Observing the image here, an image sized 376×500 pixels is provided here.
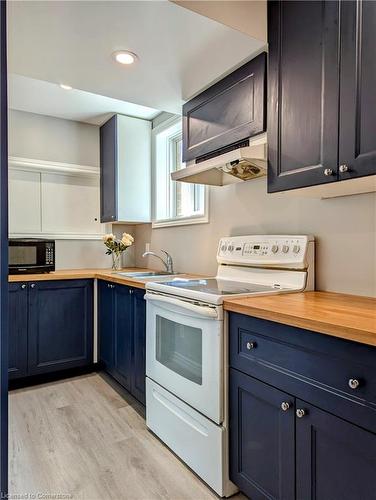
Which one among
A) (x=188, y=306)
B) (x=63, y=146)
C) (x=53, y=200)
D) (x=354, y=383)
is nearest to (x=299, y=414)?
(x=354, y=383)

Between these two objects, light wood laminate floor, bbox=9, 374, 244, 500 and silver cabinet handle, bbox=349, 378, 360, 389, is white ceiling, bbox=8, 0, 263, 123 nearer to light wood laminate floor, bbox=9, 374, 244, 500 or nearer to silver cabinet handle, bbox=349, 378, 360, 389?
silver cabinet handle, bbox=349, 378, 360, 389

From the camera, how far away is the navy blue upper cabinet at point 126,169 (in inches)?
129

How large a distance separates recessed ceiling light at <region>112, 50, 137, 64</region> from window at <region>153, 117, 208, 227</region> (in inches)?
47.8

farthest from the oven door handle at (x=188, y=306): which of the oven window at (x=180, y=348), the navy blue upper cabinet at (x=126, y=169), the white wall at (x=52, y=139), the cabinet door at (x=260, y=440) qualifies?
the white wall at (x=52, y=139)

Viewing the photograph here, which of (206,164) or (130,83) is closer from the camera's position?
(206,164)

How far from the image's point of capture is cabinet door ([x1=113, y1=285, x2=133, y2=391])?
240 cm

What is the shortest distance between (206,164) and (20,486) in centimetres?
188

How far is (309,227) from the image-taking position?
1847 millimetres

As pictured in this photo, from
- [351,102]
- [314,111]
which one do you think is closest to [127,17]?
[314,111]

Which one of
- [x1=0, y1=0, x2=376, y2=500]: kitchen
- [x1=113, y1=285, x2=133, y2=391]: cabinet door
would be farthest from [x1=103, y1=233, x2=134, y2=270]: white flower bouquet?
[x1=113, y1=285, x2=133, y2=391]: cabinet door

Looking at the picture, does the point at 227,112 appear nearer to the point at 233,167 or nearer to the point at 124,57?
the point at 233,167

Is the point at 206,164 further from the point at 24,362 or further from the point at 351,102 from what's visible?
the point at 24,362

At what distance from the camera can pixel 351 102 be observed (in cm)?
125

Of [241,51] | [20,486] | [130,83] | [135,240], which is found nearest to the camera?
[20,486]
